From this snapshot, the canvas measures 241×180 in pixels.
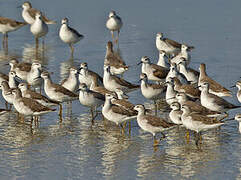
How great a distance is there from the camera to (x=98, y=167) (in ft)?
45.1

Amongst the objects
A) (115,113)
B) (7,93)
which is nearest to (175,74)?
(115,113)

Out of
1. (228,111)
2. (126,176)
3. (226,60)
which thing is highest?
(226,60)

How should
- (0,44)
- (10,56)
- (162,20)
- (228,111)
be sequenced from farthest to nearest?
(162,20) → (0,44) → (10,56) → (228,111)

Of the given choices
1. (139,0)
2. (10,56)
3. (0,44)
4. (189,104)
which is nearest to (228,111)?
(189,104)

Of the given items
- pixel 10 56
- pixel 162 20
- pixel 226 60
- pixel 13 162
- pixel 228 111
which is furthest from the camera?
pixel 162 20

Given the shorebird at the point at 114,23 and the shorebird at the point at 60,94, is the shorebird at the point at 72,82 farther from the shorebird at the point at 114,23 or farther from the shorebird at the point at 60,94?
the shorebird at the point at 114,23

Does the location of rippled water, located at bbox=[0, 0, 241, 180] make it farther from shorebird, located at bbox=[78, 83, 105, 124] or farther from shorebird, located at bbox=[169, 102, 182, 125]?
shorebird, located at bbox=[78, 83, 105, 124]

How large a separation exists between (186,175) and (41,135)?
487 cm

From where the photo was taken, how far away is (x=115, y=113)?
16.7 meters

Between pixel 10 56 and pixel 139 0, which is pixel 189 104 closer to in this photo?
pixel 10 56

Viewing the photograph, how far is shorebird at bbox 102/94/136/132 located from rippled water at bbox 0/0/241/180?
440mm

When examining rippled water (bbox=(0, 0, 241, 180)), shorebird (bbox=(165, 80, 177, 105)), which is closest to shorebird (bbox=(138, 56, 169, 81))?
rippled water (bbox=(0, 0, 241, 180))

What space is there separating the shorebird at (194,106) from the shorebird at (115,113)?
65.1 inches

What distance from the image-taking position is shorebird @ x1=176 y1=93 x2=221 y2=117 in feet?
54.9
